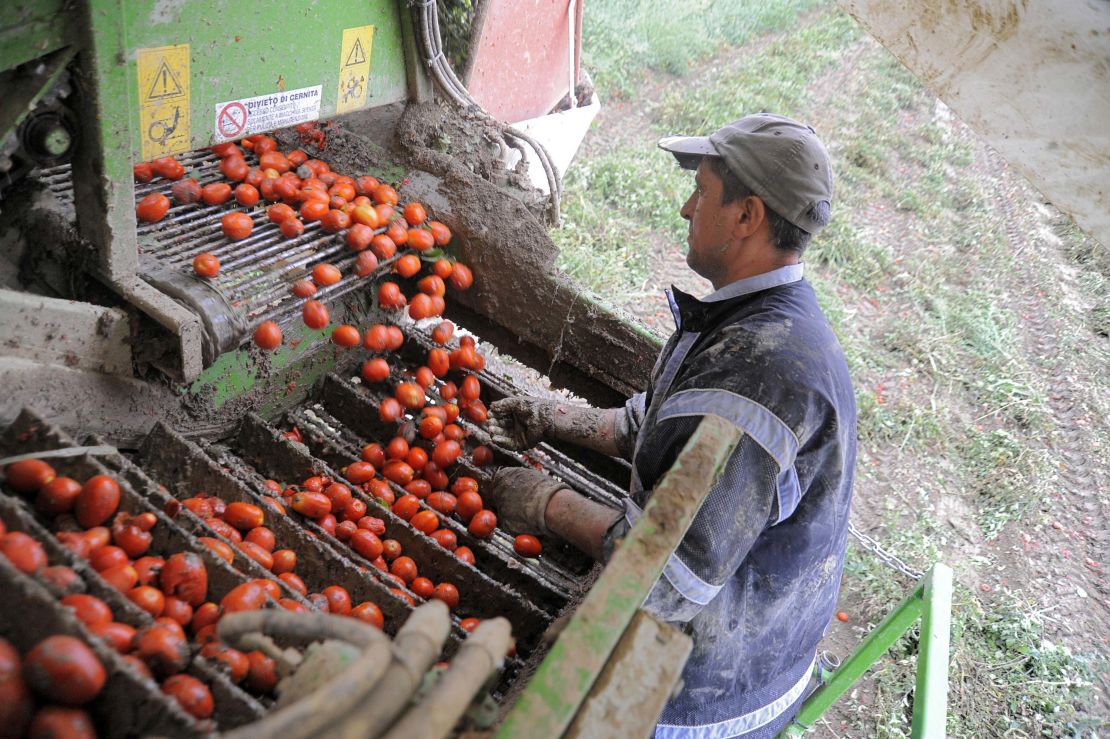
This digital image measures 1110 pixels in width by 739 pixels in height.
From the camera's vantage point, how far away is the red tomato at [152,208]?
10.2 feet

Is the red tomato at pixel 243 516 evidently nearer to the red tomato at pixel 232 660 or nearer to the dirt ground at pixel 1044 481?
the red tomato at pixel 232 660

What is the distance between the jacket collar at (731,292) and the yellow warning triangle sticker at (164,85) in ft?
6.11

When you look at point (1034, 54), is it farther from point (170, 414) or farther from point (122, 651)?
point (170, 414)

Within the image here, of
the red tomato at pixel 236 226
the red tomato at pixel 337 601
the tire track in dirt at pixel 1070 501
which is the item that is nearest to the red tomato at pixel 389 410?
the red tomato at pixel 236 226

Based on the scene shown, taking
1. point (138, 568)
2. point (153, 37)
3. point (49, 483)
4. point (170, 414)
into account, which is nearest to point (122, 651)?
point (138, 568)

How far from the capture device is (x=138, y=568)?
209cm

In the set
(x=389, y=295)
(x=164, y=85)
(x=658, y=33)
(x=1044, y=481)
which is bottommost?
(x=1044, y=481)

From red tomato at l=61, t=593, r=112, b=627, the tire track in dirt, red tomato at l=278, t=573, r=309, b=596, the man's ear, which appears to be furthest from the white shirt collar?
the tire track in dirt

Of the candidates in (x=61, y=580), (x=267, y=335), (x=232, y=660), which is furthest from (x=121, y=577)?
(x=267, y=335)

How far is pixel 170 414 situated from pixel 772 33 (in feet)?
47.2

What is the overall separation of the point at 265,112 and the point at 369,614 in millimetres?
1966

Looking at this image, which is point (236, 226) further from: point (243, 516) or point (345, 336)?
point (243, 516)

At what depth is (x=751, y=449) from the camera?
2.23m

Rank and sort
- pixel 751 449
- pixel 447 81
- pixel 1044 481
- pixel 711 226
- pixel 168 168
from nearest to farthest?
A: pixel 751 449 < pixel 711 226 < pixel 168 168 < pixel 447 81 < pixel 1044 481
